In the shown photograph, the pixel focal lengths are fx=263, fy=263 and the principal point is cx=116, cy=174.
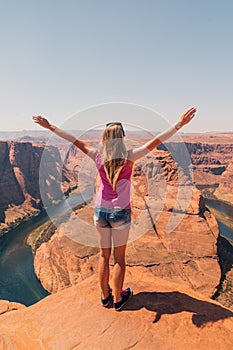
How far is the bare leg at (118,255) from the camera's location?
6027 millimetres

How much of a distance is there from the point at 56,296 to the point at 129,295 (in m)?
2.61

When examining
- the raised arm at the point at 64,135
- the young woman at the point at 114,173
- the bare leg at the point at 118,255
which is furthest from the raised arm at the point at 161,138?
the bare leg at the point at 118,255

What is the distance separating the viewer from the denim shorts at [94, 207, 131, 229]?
5.75 meters

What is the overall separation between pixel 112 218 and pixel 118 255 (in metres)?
1.17

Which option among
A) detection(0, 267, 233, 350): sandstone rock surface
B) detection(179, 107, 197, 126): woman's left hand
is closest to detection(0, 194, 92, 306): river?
detection(0, 267, 233, 350): sandstone rock surface

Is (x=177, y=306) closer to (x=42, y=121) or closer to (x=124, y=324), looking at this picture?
(x=124, y=324)

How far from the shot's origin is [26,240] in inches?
3083

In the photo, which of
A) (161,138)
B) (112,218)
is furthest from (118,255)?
(161,138)

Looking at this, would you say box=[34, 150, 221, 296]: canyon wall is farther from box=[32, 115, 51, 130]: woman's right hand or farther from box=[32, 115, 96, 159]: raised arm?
box=[32, 115, 51, 130]: woman's right hand

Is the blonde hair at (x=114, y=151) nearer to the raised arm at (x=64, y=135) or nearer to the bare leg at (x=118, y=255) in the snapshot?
the raised arm at (x=64, y=135)

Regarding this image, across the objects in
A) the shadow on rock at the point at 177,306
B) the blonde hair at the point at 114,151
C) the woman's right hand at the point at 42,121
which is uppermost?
the woman's right hand at the point at 42,121

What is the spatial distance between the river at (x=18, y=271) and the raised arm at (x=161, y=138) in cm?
3310

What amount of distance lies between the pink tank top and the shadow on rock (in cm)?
325

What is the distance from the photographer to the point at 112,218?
227 inches
